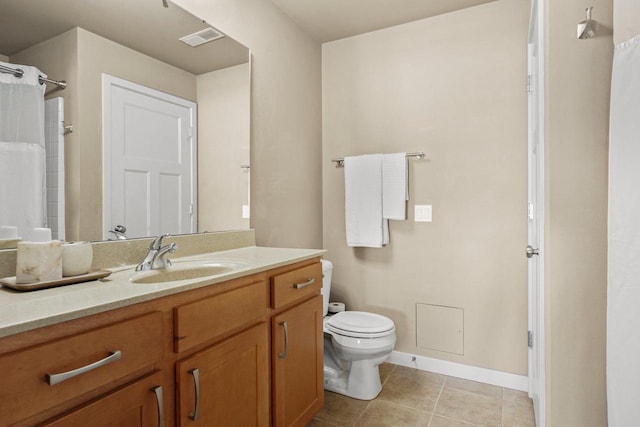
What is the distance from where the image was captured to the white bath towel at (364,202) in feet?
8.11

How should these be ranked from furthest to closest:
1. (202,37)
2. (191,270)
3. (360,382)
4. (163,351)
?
1. (360,382)
2. (202,37)
3. (191,270)
4. (163,351)

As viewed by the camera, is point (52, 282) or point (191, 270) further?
point (191, 270)

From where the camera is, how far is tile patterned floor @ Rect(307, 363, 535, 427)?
6.08 ft

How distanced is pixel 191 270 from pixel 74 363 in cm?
71

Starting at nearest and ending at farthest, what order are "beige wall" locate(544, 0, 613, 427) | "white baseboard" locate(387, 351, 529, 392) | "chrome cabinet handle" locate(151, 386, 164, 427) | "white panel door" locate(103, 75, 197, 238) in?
"chrome cabinet handle" locate(151, 386, 164, 427), "beige wall" locate(544, 0, 613, 427), "white panel door" locate(103, 75, 197, 238), "white baseboard" locate(387, 351, 529, 392)

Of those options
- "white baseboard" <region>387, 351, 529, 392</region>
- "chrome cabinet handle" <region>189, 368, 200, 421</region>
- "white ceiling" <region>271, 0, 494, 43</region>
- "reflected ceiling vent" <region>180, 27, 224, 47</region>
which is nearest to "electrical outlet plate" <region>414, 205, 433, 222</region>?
"white baseboard" <region>387, 351, 529, 392</region>

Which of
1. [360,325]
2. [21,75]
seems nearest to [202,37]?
[21,75]

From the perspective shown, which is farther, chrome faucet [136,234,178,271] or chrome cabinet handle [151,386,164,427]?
chrome faucet [136,234,178,271]

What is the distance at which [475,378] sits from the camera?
2293mm

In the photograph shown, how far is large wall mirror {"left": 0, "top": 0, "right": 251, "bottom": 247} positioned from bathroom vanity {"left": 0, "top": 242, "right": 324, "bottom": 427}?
0.95 feet

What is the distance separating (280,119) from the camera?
2338 millimetres

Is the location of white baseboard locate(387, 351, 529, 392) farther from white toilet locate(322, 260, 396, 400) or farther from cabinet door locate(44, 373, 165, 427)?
cabinet door locate(44, 373, 165, 427)

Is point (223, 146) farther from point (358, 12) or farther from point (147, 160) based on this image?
point (358, 12)

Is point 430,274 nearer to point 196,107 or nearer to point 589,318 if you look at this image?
point 589,318
